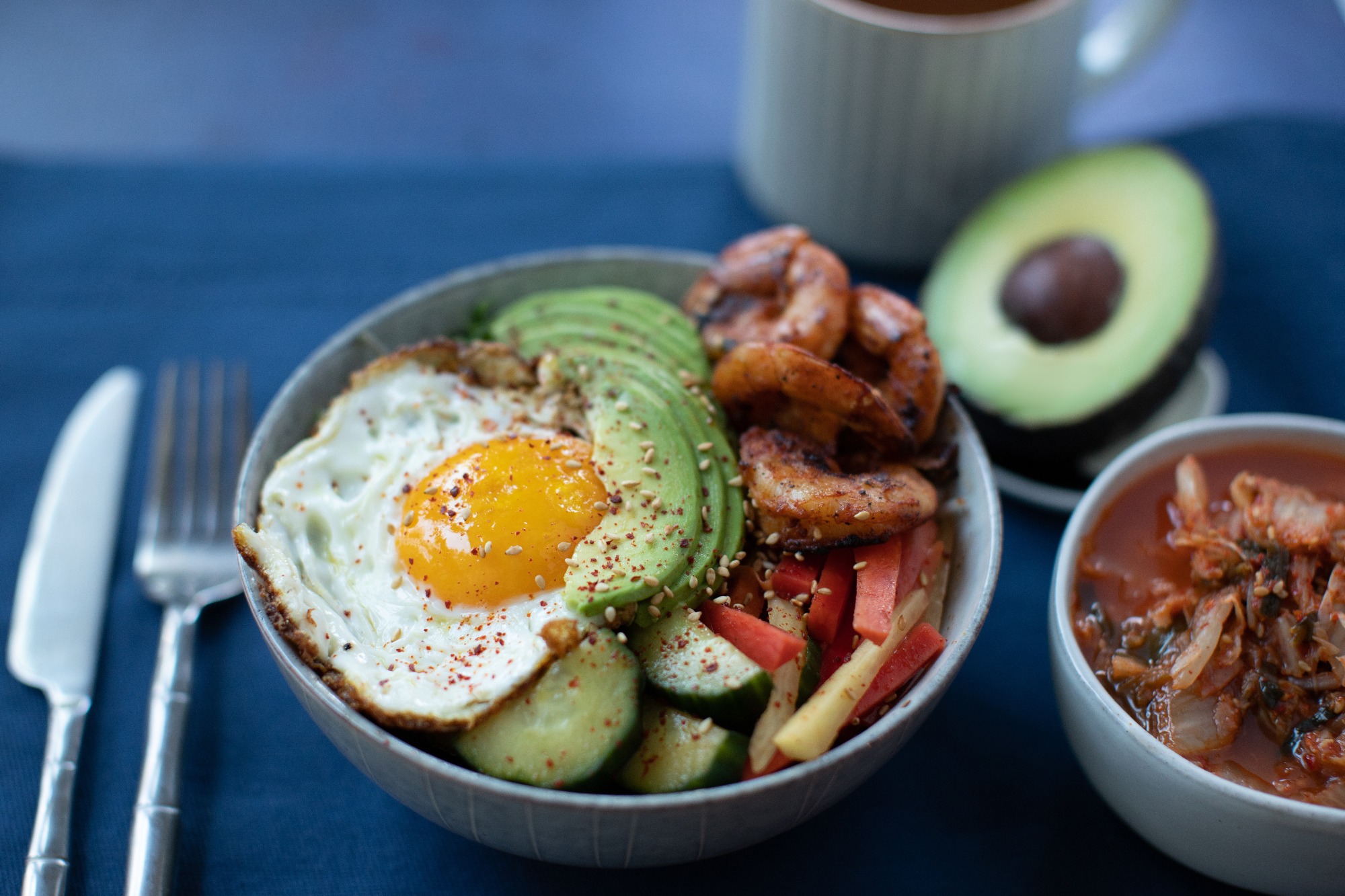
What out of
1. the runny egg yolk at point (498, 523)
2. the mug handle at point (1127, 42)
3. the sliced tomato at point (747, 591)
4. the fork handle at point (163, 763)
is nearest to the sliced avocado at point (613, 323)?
the runny egg yolk at point (498, 523)

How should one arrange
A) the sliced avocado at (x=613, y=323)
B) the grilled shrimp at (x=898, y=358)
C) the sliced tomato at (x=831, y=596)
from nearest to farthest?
1. the sliced tomato at (x=831, y=596)
2. the grilled shrimp at (x=898, y=358)
3. the sliced avocado at (x=613, y=323)

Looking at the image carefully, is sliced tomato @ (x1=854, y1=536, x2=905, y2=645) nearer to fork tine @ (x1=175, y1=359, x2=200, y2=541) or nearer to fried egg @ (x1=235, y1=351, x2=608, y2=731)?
fried egg @ (x1=235, y1=351, x2=608, y2=731)

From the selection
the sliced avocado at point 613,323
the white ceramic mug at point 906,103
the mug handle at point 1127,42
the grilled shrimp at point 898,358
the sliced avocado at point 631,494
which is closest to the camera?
the sliced avocado at point 631,494

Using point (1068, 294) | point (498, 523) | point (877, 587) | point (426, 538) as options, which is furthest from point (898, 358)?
point (426, 538)

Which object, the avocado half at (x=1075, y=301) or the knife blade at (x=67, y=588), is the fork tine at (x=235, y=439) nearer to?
the knife blade at (x=67, y=588)

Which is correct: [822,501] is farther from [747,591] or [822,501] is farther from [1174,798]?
[1174,798]

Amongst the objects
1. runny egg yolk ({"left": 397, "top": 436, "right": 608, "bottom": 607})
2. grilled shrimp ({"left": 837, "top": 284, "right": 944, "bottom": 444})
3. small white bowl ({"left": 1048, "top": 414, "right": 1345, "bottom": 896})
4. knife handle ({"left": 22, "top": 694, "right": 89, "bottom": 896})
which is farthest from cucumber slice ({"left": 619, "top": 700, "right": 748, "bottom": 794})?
knife handle ({"left": 22, "top": 694, "right": 89, "bottom": 896})
